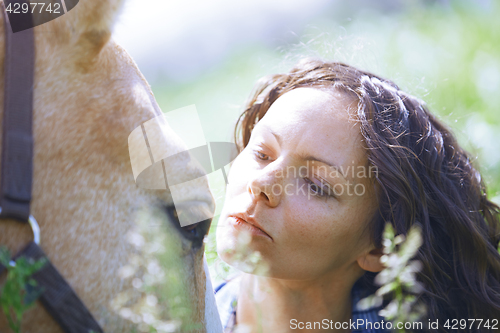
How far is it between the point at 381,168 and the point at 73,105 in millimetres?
1301

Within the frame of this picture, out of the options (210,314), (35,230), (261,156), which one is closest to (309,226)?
(261,156)

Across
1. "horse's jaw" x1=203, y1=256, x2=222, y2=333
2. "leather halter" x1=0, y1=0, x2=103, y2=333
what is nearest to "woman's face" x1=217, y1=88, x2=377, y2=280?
→ "horse's jaw" x1=203, y1=256, x2=222, y2=333

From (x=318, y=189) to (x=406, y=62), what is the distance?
4.94 metres

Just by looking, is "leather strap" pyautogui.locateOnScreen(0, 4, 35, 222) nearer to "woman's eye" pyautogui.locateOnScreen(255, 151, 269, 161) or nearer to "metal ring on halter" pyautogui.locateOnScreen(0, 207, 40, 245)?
"metal ring on halter" pyautogui.locateOnScreen(0, 207, 40, 245)

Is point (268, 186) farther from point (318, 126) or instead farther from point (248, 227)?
point (318, 126)

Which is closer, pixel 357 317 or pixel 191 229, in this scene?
pixel 191 229

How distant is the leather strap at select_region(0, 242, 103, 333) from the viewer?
1.14 metres

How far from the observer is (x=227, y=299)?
7.93 ft

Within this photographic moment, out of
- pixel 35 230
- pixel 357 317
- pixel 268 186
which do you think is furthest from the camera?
pixel 357 317

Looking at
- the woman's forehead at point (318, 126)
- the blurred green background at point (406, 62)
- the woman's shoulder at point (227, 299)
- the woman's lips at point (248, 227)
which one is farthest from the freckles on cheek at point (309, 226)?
the woman's shoulder at point (227, 299)

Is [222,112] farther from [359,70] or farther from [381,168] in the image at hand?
[381,168]

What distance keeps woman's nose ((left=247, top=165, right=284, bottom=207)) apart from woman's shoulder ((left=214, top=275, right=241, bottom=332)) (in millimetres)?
747

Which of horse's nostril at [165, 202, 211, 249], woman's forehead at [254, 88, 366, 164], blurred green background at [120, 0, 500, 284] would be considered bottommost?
blurred green background at [120, 0, 500, 284]

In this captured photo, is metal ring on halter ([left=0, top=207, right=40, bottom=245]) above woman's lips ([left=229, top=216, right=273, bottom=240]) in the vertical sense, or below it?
above
